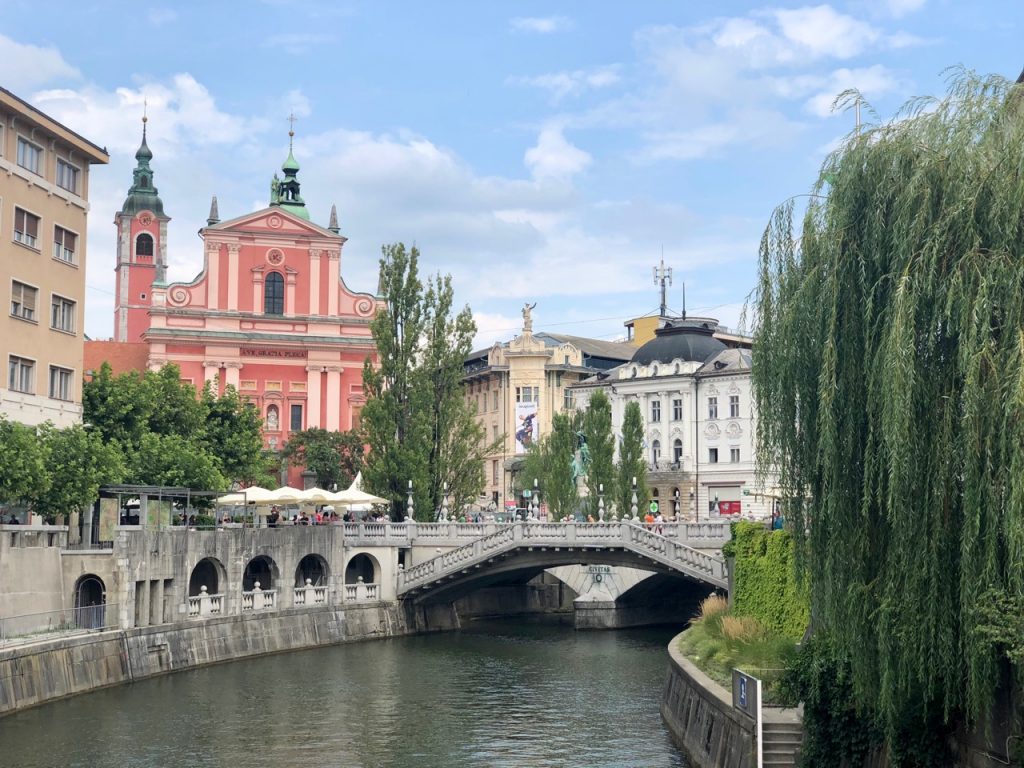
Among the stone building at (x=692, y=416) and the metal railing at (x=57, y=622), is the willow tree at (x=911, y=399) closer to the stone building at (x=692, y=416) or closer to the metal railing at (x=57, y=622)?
the metal railing at (x=57, y=622)

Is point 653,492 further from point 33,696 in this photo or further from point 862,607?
point 862,607

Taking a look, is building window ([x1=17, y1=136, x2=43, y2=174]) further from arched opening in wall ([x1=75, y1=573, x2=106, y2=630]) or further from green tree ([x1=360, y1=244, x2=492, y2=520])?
green tree ([x1=360, y1=244, x2=492, y2=520])

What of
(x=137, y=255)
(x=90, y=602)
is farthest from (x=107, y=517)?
(x=137, y=255)

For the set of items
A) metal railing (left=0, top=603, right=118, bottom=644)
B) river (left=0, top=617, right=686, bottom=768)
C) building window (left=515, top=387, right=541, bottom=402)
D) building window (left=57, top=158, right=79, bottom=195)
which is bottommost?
river (left=0, top=617, right=686, bottom=768)

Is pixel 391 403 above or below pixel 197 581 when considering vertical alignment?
above

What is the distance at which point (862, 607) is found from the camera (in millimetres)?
19875

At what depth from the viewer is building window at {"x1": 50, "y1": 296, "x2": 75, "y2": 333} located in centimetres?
4784

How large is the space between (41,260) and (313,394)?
140 feet

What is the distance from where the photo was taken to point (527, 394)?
10538 cm

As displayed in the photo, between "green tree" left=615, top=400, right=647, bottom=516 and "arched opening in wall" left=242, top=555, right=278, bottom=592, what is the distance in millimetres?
22582

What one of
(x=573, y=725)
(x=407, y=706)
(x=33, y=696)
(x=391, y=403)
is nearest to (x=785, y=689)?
(x=573, y=725)

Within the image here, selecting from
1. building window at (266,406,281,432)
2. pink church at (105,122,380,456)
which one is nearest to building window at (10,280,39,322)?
pink church at (105,122,380,456)

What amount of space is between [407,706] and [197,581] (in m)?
16.9

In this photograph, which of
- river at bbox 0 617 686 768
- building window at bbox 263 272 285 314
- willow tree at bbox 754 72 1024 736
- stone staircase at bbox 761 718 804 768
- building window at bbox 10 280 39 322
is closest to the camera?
willow tree at bbox 754 72 1024 736
